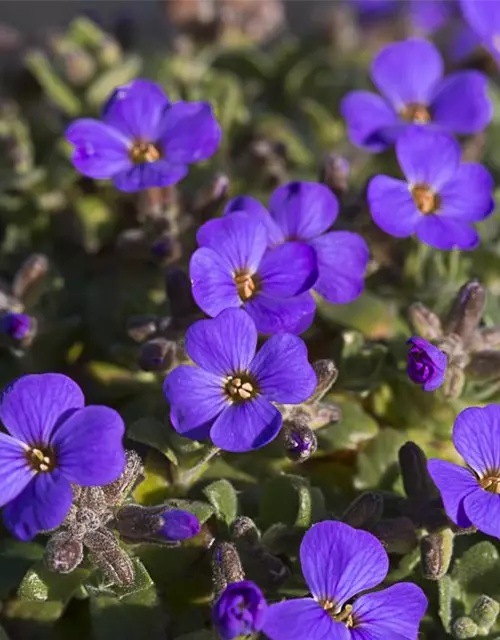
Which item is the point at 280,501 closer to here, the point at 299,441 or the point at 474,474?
the point at 299,441

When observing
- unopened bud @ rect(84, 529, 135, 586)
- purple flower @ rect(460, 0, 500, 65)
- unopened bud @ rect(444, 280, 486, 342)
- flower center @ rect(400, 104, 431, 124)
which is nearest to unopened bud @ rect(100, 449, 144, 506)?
unopened bud @ rect(84, 529, 135, 586)

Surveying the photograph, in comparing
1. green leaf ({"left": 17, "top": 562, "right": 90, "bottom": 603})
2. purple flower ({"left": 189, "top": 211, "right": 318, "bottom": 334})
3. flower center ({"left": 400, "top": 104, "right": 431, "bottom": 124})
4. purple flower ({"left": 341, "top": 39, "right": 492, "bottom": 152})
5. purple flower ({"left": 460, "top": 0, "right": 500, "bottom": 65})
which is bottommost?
green leaf ({"left": 17, "top": 562, "right": 90, "bottom": 603})

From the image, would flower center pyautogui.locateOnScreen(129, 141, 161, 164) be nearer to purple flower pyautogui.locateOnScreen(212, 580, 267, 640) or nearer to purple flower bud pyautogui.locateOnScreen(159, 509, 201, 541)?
purple flower bud pyautogui.locateOnScreen(159, 509, 201, 541)

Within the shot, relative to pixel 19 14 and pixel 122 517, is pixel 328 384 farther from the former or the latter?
pixel 19 14

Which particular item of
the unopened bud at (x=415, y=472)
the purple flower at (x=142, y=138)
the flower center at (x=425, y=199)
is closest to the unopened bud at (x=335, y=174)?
the flower center at (x=425, y=199)

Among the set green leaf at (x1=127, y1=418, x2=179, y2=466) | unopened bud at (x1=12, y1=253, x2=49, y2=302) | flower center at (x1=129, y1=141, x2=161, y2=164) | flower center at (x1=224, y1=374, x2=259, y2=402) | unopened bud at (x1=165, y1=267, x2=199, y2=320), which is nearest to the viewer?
flower center at (x1=224, y1=374, x2=259, y2=402)

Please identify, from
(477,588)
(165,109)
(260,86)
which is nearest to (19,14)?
(260,86)

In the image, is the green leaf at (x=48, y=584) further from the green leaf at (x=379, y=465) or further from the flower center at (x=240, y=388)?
the green leaf at (x=379, y=465)
